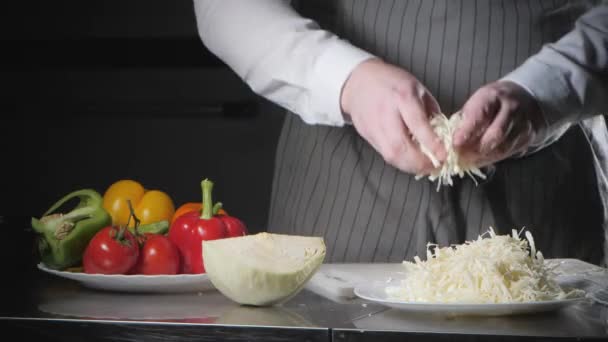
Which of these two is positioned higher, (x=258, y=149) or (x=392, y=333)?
(x=392, y=333)

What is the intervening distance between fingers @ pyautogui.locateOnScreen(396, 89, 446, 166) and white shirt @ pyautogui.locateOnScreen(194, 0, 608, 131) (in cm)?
18

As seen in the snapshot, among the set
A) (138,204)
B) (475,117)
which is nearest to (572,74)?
(475,117)

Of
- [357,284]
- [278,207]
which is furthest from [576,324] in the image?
[278,207]

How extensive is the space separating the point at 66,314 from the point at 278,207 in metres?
0.88

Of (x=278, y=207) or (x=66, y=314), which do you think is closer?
(x=66, y=314)

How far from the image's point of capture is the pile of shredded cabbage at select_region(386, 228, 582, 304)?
36.1 inches

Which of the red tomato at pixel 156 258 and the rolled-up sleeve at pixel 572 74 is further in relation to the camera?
the rolled-up sleeve at pixel 572 74

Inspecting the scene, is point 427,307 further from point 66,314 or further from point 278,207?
point 278,207

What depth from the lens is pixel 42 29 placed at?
2.67m

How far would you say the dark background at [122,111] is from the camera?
2.53 metres

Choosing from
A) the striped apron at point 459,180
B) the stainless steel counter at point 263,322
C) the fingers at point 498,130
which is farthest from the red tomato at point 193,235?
the striped apron at point 459,180

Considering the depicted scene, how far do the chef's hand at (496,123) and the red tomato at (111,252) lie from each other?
0.42 metres

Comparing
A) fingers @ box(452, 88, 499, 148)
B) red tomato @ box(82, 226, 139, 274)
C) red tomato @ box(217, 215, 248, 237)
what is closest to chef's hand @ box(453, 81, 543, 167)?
fingers @ box(452, 88, 499, 148)

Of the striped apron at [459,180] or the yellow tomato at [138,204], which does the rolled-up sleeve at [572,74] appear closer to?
the striped apron at [459,180]
